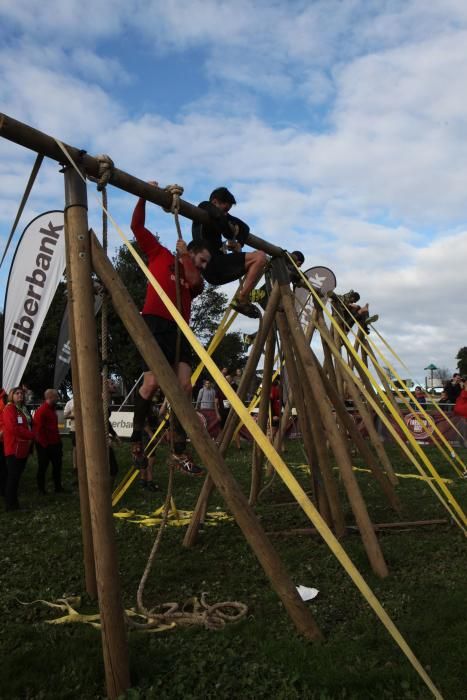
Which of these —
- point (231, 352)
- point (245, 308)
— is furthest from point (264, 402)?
point (231, 352)

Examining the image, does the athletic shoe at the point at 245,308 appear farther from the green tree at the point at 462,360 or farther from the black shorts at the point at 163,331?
the green tree at the point at 462,360

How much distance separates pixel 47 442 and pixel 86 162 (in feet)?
22.3

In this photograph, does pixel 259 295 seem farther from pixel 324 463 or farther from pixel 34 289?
pixel 34 289

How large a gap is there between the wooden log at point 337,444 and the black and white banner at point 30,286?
617 cm

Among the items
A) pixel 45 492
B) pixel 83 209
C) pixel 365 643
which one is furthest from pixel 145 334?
pixel 45 492

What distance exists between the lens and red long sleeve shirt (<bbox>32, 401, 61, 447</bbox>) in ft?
30.9

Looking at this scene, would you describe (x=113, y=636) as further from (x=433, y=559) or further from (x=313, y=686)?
(x=433, y=559)

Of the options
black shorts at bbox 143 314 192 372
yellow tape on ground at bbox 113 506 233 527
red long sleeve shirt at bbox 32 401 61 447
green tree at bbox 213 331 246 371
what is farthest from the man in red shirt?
green tree at bbox 213 331 246 371

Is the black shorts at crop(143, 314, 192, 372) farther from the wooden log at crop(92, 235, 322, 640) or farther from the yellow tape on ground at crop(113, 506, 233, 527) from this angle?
the yellow tape on ground at crop(113, 506, 233, 527)

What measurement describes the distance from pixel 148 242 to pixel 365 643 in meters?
3.39

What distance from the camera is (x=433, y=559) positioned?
472 cm

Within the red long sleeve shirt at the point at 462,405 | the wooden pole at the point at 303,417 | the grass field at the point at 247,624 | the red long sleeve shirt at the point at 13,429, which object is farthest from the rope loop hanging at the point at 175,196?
the red long sleeve shirt at the point at 462,405

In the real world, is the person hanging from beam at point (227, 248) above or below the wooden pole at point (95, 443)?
above

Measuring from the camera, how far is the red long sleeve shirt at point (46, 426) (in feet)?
30.9
